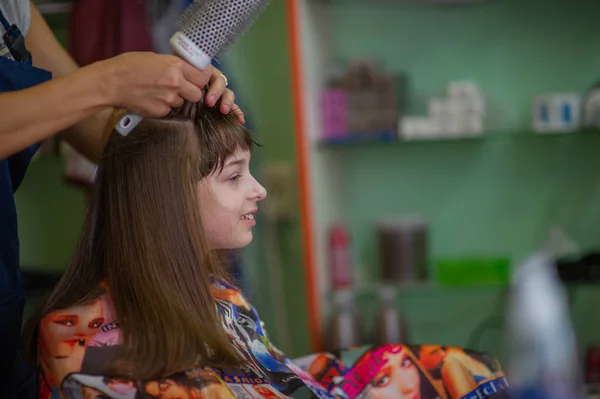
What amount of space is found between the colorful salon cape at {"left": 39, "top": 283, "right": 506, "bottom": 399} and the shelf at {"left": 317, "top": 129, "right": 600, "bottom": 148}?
126 cm

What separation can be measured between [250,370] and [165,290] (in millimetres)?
164

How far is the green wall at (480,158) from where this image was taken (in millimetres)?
2539

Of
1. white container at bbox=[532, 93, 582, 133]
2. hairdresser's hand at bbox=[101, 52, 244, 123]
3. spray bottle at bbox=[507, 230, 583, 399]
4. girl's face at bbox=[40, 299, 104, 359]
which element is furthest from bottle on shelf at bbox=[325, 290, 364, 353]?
hairdresser's hand at bbox=[101, 52, 244, 123]

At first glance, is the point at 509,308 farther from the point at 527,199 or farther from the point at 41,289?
the point at 41,289

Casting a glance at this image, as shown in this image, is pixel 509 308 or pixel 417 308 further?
pixel 417 308

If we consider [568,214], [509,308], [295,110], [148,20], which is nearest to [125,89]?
[148,20]

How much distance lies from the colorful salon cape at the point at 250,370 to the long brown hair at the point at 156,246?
26mm

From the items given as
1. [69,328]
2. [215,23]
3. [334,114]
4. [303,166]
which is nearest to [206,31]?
[215,23]

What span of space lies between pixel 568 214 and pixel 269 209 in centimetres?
106

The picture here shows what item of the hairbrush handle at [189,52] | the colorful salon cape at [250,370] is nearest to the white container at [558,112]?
the colorful salon cape at [250,370]

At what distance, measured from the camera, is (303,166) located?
7.60 ft

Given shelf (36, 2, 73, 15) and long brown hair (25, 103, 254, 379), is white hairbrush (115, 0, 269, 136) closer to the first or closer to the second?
long brown hair (25, 103, 254, 379)

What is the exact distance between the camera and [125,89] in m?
0.93

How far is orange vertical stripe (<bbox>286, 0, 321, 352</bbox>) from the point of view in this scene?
2.28 metres
